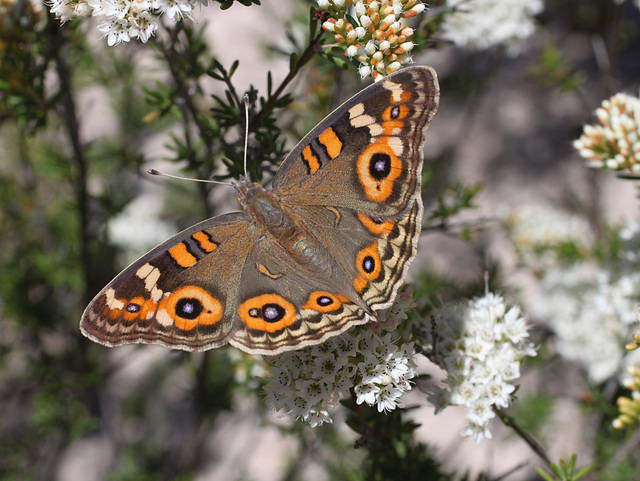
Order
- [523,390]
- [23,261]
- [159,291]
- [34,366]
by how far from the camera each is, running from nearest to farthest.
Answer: [159,291] → [34,366] → [23,261] → [523,390]

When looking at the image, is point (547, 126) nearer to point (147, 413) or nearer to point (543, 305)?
point (543, 305)

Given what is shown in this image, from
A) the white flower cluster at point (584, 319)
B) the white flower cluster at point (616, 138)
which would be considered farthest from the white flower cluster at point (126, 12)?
the white flower cluster at point (584, 319)

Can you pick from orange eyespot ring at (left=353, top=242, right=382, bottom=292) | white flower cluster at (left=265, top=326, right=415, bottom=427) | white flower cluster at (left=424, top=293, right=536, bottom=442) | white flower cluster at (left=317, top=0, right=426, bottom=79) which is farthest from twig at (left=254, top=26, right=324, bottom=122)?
white flower cluster at (left=424, top=293, right=536, bottom=442)

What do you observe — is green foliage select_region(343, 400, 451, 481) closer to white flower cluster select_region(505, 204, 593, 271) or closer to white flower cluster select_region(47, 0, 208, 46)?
white flower cluster select_region(47, 0, 208, 46)

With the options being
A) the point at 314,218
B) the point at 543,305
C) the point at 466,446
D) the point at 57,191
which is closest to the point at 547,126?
the point at 543,305

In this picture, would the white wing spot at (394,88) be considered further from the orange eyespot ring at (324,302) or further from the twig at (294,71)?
the orange eyespot ring at (324,302)

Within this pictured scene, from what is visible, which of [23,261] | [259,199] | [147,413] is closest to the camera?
[259,199]
